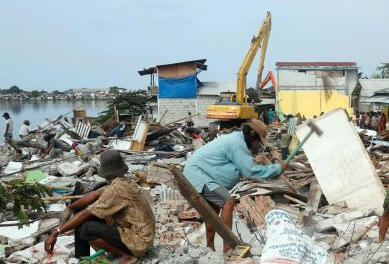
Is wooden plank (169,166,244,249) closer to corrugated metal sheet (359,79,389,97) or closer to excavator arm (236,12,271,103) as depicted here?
excavator arm (236,12,271,103)

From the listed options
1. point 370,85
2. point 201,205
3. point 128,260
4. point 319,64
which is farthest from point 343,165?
point 319,64

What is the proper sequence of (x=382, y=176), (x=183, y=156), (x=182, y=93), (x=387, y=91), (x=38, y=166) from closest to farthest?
1. (x=382, y=176)
2. (x=38, y=166)
3. (x=183, y=156)
4. (x=387, y=91)
5. (x=182, y=93)

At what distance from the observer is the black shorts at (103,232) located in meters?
4.40

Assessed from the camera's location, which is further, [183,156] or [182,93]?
[182,93]

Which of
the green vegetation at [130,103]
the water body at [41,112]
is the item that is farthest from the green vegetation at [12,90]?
the green vegetation at [130,103]

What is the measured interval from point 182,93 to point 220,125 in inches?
371

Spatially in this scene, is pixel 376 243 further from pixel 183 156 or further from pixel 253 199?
pixel 183 156

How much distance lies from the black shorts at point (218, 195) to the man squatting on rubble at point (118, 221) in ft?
2.42

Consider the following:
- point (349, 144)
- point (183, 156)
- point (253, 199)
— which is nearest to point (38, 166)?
point (183, 156)

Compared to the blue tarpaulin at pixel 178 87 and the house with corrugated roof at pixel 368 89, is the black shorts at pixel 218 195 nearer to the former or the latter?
the house with corrugated roof at pixel 368 89

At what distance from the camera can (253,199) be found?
313 inches

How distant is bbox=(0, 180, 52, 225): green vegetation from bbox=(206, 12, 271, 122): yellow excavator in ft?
62.1

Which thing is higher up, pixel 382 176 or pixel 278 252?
pixel 278 252

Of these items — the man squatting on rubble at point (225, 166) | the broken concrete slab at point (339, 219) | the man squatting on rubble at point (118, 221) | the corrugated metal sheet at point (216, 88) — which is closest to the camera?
the man squatting on rubble at point (118, 221)
